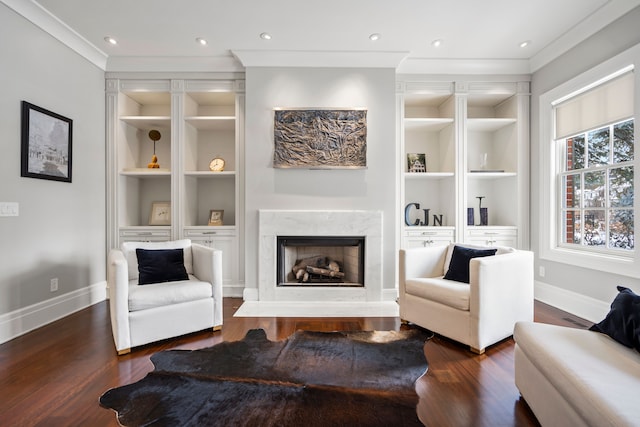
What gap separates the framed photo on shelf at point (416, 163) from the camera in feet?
13.2

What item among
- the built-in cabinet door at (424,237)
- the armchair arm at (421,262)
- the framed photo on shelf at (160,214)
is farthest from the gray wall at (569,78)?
the framed photo on shelf at (160,214)

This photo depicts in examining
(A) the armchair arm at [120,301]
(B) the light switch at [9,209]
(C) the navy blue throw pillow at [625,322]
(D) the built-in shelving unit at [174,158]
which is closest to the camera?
(C) the navy blue throw pillow at [625,322]

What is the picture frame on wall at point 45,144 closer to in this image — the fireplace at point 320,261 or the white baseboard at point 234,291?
the white baseboard at point 234,291

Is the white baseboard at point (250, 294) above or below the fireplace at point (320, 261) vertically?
below

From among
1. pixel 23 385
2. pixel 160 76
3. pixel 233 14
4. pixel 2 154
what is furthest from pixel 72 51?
pixel 23 385

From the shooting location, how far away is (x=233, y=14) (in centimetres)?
283

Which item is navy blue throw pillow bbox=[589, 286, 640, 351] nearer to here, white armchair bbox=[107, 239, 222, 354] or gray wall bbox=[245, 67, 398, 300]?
gray wall bbox=[245, 67, 398, 300]

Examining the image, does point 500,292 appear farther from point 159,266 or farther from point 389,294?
point 159,266

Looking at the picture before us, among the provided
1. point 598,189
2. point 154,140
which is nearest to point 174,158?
point 154,140

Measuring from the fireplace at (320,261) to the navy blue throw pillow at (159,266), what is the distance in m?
1.12

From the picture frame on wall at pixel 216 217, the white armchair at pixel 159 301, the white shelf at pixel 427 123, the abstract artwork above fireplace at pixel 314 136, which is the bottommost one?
the white armchair at pixel 159 301

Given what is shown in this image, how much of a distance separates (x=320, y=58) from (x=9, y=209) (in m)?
3.26

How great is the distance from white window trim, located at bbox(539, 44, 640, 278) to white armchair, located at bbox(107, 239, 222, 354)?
3.49m

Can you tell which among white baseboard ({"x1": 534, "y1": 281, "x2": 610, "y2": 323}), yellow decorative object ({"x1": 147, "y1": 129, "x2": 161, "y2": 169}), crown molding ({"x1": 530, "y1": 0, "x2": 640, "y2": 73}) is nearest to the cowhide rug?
white baseboard ({"x1": 534, "y1": 281, "x2": 610, "y2": 323})
